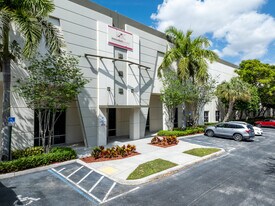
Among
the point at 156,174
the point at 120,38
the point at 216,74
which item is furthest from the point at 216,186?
the point at 216,74

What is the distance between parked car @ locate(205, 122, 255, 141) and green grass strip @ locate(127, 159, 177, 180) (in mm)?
9918

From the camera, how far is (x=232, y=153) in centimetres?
1330

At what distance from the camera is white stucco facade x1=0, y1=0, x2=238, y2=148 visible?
13211 mm

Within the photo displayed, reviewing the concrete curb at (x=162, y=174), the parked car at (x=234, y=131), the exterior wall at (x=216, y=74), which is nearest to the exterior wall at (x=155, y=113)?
the parked car at (x=234, y=131)

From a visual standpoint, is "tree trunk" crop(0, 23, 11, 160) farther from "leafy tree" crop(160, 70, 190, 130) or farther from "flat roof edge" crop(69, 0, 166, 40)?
"leafy tree" crop(160, 70, 190, 130)

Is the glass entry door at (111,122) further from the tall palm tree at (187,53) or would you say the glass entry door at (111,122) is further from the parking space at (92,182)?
the parking space at (92,182)

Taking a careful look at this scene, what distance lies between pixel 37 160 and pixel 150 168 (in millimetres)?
5886

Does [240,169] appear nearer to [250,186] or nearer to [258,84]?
[250,186]

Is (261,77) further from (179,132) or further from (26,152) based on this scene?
(26,152)

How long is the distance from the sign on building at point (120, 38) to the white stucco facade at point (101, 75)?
0.62ft

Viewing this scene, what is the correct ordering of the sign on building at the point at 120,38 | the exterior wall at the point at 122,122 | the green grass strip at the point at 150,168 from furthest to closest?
the exterior wall at the point at 122,122
the sign on building at the point at 120,38
the green grass strip at the point at 150,168

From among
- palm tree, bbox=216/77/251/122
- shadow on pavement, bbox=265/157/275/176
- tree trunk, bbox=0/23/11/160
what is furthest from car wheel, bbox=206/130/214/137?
tree trunk, bbox=0/23/11/160

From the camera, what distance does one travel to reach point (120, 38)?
16.2 meters

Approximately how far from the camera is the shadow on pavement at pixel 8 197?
21.1ft
